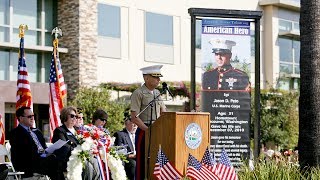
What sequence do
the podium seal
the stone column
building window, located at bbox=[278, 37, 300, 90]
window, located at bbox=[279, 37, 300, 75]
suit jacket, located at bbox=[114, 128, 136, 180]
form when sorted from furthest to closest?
window, located at bbox=[279, 37, 300, 75] < building window, located at bbox=[278, 37, 300, 90] < the stone column < suit jacket, located at bbox=[114, 128, 136, 180] < the podium seal

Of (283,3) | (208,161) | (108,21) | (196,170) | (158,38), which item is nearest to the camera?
(196,170)

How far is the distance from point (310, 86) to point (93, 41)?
20450 millimetres

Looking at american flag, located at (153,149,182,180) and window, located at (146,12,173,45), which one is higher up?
window, located at (146,12,173,45)

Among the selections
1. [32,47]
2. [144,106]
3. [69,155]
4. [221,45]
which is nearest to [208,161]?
[144,106]

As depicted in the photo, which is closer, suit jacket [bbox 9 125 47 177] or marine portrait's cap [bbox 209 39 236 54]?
suit jacket [bbox 9 125 47 177]

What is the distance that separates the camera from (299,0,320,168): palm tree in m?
10.8

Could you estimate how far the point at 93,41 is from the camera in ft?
100

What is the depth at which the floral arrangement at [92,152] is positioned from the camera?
9.48 m

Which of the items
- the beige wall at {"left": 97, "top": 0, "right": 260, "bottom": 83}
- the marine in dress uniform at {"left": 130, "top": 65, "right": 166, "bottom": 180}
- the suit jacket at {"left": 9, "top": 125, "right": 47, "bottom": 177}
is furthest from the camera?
the beige wall at {"left": 97, "top": 0, "right": 260, "bottom": 83}

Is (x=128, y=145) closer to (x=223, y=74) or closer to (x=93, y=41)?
(x=223, y=74)

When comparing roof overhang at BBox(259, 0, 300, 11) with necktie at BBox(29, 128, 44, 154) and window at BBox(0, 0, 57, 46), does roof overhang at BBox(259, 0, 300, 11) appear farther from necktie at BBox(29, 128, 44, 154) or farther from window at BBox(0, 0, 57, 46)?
necktie at BBox(29, 128, 44, 154)

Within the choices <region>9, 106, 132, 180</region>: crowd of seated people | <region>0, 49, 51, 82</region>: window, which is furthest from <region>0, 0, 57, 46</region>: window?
<region>9, 106, 132, 180</region>: crowd of seated people

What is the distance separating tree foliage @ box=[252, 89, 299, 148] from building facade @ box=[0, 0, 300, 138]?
2.35 meters

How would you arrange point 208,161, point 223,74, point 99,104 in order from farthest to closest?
1. point 99,104
2. point 223,74
3. point 208,161
